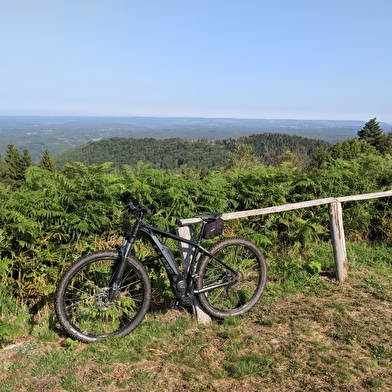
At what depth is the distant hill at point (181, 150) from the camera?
143 m

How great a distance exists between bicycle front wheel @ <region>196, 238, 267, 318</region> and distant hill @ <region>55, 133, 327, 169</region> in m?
132

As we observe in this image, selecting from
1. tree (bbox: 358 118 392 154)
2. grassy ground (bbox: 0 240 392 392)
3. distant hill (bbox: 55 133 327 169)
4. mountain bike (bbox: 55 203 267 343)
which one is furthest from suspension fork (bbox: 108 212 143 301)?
distant hill (bbox: 55 133 327 169)

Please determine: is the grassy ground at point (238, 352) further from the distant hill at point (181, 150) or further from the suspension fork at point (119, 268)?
the distant hill at point (181, 150)

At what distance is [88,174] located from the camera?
484 cm

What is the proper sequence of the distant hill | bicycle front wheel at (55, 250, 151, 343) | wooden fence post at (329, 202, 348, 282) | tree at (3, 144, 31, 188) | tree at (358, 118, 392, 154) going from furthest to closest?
the distant hill < tree at (358, 118, 392, 154) < tree at (3, 144, 31, 188) < wooden fence post at (329, 202, 348, 282) < bicycle front wheel at (55, 250, 151, 343)

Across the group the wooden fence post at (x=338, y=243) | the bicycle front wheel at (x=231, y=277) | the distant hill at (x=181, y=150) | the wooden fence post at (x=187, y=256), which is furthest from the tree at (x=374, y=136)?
the distant hill at (x=181, y=150)

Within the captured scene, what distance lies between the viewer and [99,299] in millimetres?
3824

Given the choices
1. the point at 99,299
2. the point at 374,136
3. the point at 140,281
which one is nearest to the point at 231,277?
the point at 140,281

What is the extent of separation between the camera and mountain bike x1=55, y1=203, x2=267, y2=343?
147 inches

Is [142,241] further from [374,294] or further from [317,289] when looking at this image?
[374,294]

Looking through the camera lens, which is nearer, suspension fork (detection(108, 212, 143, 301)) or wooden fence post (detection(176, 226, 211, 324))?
suspension fork (detection(108, 212, 143, 301))

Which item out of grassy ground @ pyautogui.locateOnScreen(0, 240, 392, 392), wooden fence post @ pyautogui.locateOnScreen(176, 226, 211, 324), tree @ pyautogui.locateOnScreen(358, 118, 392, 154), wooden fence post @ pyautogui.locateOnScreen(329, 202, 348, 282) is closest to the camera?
grassy ground @ pyautogui.locateOnScreen(0, 240, 392, 392)

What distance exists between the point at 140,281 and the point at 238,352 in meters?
1.30

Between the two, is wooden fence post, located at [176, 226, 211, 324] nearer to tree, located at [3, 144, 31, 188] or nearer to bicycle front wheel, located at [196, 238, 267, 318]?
bicycle front wheel, located at [196, 238, 267, 318]
